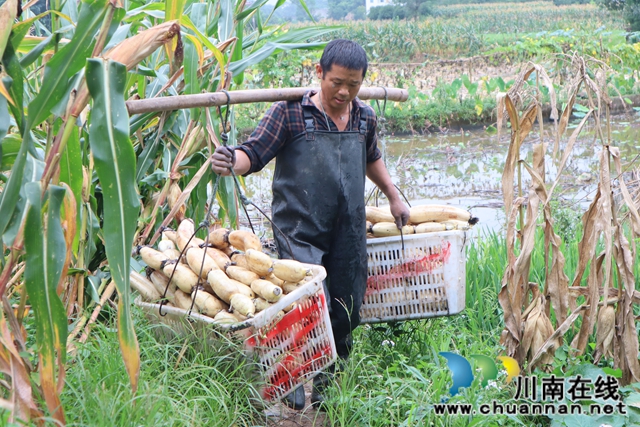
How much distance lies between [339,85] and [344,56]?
122 millimetres

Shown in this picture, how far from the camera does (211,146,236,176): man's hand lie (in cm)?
245

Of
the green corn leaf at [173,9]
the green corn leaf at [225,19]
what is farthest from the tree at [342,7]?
the green corn leaf at [173,9]

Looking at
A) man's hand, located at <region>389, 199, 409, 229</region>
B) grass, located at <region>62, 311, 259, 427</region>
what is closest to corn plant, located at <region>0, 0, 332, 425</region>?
grass, located at <region>62, 311, 259, 427</region>

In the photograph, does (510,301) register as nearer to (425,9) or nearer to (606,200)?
(606,200)

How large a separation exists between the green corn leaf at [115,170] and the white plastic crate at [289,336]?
1.70ft

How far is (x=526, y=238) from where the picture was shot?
2.62 meters

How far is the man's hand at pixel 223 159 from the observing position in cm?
245

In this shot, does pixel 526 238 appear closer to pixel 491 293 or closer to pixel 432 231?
pixel 432 231

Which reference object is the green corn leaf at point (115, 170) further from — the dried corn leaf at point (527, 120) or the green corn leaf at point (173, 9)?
the dried corn leaf at point (527, 120)

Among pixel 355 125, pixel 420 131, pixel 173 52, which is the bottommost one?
pixel 420 131

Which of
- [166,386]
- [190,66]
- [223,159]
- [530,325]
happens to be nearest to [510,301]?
[530,325]

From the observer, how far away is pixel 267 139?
8.87ft

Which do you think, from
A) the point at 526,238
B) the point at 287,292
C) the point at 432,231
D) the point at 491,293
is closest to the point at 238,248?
the point at 287,292

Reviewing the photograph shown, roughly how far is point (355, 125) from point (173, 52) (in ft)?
2.88
